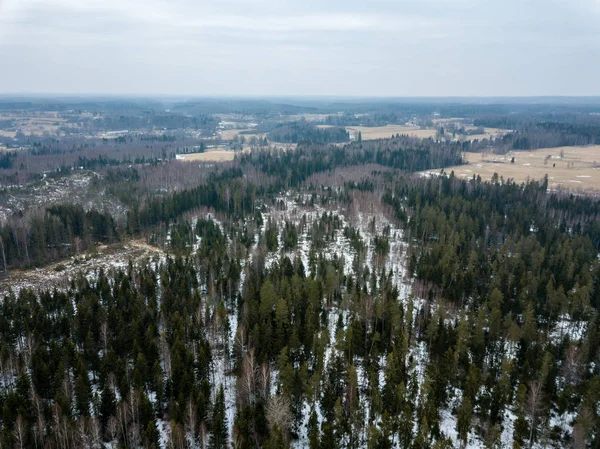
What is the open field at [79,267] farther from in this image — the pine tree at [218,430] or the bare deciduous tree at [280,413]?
the bare deciduous tree at [280,413]

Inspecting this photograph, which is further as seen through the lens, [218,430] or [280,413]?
[218,430]

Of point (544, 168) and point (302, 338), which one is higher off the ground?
point (544, 168)

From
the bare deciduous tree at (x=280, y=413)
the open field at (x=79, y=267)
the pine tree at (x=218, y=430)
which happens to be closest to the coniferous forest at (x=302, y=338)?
the pine tree at (x=218, y=430)

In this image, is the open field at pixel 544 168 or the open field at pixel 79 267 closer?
the open field at pixel 79 267

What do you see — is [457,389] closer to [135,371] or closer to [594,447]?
[594,447]

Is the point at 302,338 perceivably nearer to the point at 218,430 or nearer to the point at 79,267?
the point at 218,430

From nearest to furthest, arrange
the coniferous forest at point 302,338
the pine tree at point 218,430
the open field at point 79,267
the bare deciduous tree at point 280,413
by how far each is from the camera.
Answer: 1. the bare deciduous tree at point 280,413
2. the pine tree at point 218,430
3. the coniferous forest at point 302,338
4. the open field at point 79,267

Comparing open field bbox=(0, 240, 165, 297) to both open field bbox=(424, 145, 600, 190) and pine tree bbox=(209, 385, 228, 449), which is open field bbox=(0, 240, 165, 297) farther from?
open field bbox=(424, 145, 600, 190)

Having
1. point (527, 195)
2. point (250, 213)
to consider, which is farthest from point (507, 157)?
point (250, 213)

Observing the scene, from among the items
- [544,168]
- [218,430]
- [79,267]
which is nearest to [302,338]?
[218,430]

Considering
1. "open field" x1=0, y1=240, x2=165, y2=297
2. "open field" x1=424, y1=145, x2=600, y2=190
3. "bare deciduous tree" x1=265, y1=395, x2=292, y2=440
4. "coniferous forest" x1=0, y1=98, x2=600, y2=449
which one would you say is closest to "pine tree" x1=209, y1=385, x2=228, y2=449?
"coniferous forest" x1=0, y1=98, x2=600, y2=449
